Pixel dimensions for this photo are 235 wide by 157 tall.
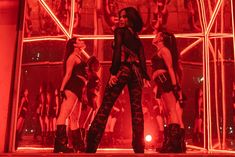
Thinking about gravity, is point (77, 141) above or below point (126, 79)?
below

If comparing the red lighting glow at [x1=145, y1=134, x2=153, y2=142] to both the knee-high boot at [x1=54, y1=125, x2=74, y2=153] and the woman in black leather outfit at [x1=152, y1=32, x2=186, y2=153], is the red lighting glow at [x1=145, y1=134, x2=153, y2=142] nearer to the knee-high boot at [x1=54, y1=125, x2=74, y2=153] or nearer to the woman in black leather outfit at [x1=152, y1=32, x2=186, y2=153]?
the woman in black leather outfit at [x1=152, y1=32, x2=186, y2=153]

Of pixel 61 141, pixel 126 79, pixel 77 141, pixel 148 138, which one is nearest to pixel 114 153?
pixel 126 79

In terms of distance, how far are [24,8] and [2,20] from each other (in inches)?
15.0

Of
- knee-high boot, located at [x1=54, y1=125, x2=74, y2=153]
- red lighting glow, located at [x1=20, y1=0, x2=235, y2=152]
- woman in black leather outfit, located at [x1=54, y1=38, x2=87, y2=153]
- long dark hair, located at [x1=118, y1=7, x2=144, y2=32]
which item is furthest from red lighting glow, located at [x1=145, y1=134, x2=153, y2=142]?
long dark hair, located at [x1=118, y1=7, x2=144, y2=32]

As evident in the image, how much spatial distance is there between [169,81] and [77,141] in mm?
1878

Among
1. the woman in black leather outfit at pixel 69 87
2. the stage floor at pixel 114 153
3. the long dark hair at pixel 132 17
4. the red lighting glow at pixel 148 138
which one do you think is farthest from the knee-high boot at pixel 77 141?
the long dark hair at pixel 132 17

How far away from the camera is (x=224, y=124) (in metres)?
5.50

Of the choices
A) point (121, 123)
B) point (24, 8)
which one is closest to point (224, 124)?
→ point (121, 123)

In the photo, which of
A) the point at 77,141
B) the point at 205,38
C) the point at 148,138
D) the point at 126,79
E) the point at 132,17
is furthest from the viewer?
the point at 205,38

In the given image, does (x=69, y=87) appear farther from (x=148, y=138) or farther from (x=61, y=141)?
(x=148, y=138)

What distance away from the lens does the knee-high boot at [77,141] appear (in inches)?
227

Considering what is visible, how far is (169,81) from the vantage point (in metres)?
5.12

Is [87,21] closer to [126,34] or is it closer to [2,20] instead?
[2,20]

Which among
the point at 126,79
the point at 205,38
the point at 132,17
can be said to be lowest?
the point at 126,79
